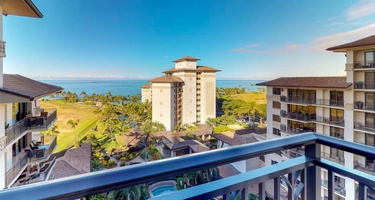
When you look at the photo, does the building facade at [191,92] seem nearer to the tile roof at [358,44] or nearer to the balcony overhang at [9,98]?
the tile roof at [358,44]

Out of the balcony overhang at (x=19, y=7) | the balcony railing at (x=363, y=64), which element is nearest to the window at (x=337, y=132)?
the balcony railing at (x=363, y=64)

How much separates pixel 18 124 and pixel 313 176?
3719 mm

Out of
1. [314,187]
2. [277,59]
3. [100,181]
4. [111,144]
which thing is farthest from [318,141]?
[111,144]

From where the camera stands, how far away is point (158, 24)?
11.9 m

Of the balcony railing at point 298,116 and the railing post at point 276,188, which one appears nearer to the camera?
the railing post at point 276,188

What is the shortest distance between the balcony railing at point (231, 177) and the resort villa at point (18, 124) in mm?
2725

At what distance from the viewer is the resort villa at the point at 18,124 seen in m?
2.56

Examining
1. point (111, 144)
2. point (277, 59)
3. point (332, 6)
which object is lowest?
point (111, 144)

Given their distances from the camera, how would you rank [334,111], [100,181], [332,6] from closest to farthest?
1. [100,181]
2. [334,111]
3. [332,6]

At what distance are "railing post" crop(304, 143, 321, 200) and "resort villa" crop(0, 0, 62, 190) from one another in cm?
287

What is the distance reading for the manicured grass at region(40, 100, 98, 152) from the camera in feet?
22.5

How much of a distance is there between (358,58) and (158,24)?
9.51 m

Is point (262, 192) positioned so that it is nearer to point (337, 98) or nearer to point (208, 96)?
point (337, 98)

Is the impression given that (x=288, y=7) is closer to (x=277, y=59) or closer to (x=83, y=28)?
(x=277, y=59)
